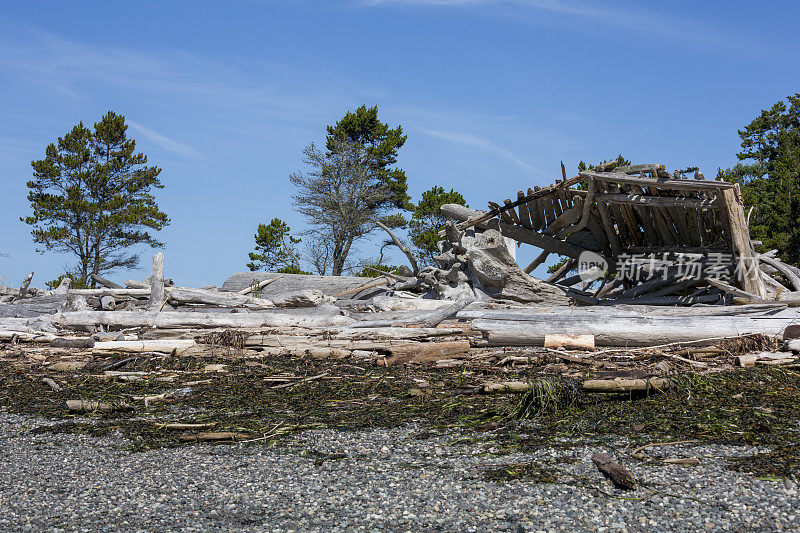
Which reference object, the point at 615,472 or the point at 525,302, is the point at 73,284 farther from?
the point at 615,472

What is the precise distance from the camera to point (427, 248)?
1355 inches

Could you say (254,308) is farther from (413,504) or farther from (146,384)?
(413,504)

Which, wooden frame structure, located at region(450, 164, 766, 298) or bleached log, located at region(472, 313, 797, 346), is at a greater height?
wooden frame structure, located at region(450, 164, 766, 298)

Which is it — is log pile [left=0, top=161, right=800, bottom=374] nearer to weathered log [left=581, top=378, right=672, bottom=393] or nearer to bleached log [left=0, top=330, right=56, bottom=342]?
bleached log [left=0, top=330, right=56, bottom=342]

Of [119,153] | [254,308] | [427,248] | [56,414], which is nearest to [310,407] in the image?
[56,414]

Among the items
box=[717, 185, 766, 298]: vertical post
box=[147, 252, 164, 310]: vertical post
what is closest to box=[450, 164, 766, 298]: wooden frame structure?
box=[717, 185, 766, 298]: vertical post

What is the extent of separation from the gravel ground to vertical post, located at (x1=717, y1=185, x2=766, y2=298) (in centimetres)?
936

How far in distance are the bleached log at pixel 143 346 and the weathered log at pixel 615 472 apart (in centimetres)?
776

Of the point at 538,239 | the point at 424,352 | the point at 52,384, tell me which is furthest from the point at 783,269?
the point at 52,384

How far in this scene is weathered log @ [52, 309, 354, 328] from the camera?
13.4 metres

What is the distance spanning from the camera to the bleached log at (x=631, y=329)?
10102mm

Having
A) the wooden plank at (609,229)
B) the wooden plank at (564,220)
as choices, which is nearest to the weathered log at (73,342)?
the wooden plank at (564,220)

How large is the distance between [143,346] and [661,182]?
401 inches

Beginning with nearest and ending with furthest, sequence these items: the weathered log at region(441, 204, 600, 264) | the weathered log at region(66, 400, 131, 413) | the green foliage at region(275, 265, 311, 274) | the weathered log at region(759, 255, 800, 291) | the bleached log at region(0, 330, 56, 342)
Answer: the weathered log at region(66, 400, 131, 413)
the bleached log at region(0, 330, 56, 342)
the weathered log at region(759, 255, 800, 291)
the weathered log at region(441, 204, 600, 264)
the green foliage at region(275, 265, 311, 274)
